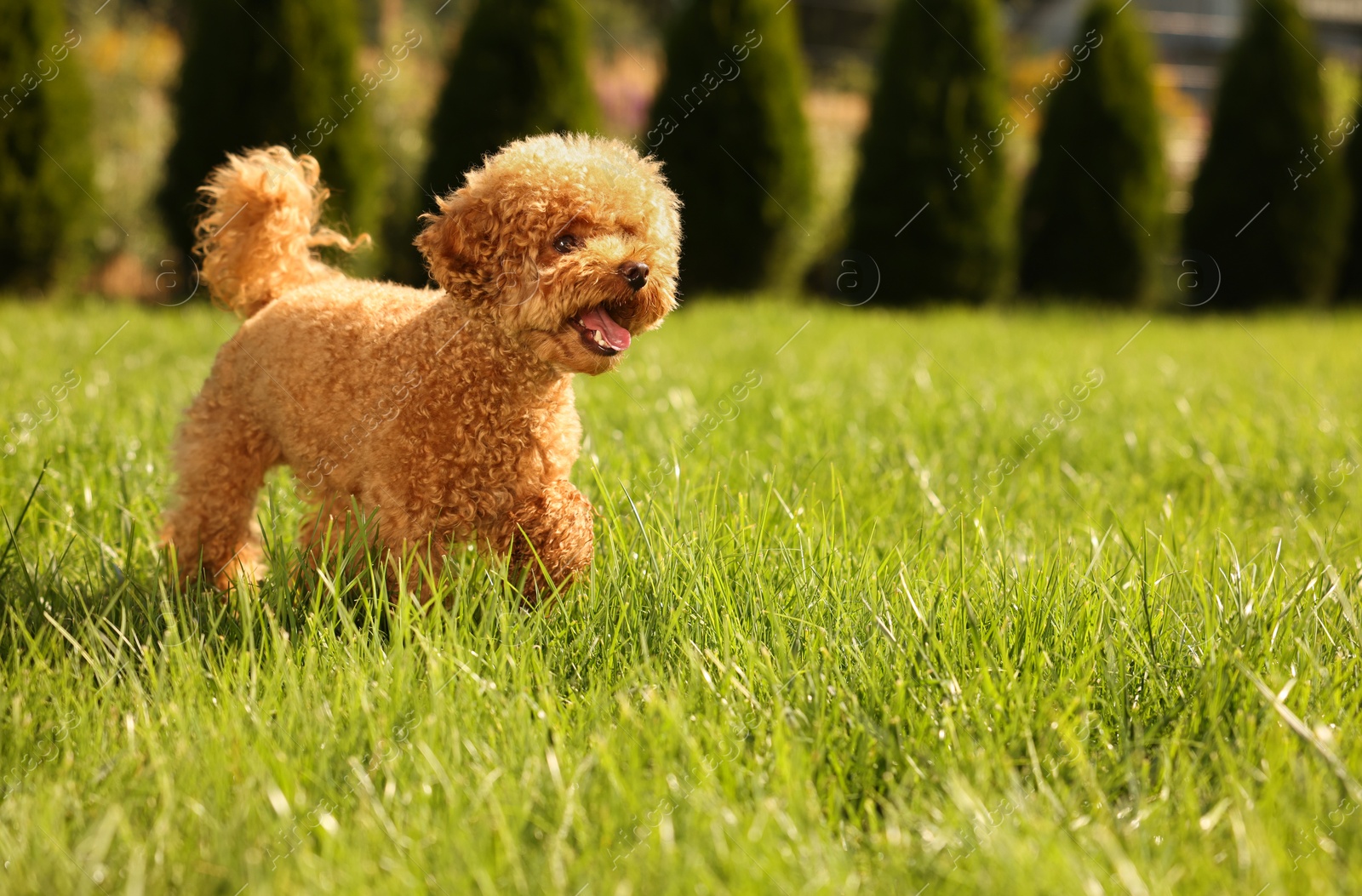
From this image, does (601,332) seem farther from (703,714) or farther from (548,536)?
(703,714)

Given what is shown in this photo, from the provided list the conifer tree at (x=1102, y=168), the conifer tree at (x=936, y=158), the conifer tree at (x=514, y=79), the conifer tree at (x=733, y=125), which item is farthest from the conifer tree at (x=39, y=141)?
the conifer tree at (x=1102, y=168)

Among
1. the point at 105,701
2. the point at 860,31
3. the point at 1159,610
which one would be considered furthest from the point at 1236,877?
the point at 860,31

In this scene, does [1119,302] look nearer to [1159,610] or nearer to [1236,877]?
[1159,610]

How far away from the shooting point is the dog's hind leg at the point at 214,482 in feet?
9.95

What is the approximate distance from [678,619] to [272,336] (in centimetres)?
139

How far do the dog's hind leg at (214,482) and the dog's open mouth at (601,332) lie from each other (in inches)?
47.3

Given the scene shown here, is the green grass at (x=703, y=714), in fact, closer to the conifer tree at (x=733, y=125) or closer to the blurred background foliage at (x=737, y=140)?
the blurred background foliage at (x=737, y=140)

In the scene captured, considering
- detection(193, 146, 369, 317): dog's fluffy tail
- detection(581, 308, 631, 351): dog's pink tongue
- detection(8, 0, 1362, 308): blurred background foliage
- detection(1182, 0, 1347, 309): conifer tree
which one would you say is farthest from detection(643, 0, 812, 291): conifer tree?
detection(581, 308, 631, 351): dog's pink tongue

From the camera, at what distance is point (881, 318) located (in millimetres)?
9422

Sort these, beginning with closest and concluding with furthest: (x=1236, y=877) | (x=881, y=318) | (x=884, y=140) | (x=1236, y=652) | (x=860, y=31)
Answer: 1. (x=1236, y=877)
2. (x=1236, y=652)
3. (x=881, y=318)
4. (x=884, y=140)
5. (x=860, y=31)

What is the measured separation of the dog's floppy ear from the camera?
2.43 metres

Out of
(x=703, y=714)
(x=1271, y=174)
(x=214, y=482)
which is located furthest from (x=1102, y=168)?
(x=703, y=714)

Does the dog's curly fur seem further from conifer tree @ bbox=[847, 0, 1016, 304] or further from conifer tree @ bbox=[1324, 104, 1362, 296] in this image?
conifer tree @ bbox=[1324, 104, 1362, 296]

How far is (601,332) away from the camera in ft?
7.86
